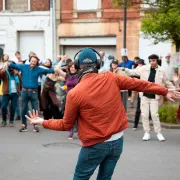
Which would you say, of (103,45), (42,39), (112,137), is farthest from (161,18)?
(42,39)

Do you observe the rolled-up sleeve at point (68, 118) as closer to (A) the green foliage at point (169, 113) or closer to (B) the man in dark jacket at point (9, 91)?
(B) the man in dark jacket at point (9, 91)

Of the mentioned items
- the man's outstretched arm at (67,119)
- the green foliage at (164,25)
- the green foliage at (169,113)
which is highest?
the green foliage at (164,25)

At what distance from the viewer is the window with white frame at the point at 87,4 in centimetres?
2539

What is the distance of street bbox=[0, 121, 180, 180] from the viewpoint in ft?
23.6

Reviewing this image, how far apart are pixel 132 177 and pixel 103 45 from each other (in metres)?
18.7

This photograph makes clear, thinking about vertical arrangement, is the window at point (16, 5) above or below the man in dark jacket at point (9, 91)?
above

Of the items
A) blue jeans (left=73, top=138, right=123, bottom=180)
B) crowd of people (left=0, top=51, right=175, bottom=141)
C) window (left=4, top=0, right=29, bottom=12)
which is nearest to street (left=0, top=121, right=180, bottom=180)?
crowd of people (left=0, top=51, right=175, bottom=141)

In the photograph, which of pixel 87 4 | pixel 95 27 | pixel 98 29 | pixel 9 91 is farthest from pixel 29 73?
pixel 87 4

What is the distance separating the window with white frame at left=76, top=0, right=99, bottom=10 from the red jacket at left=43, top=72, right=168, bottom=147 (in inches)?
831

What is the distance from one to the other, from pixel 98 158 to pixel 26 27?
22.7m

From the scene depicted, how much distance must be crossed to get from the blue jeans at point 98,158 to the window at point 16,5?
75.1ft

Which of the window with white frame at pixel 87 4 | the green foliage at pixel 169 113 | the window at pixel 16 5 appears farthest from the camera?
the window at pixel 16 5

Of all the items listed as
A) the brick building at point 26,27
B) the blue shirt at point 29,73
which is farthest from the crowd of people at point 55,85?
the brick building at point 26,27

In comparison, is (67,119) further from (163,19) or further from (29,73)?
(163,19)
